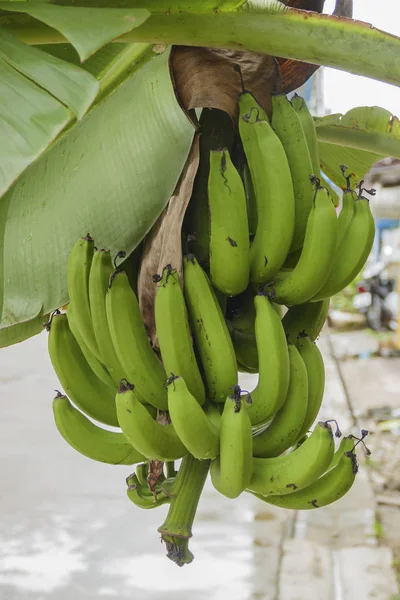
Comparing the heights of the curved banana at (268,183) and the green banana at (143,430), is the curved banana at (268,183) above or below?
above

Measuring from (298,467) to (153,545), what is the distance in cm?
207

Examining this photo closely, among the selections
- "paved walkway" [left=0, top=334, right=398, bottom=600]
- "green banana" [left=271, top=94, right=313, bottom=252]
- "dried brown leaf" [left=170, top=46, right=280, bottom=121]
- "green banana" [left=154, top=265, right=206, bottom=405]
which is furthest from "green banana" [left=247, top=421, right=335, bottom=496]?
"paved walkway" [left=0, top=334, right=398, bottom=600]

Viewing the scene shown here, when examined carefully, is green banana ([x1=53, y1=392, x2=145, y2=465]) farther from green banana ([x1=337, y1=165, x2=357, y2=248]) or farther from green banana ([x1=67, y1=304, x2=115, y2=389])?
green banana ([x1=337, y1=165, x2=357, y2=248])

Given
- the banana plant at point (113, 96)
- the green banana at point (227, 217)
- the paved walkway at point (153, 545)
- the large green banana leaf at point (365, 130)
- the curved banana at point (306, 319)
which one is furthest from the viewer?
the paved walkway at point (153, 545)

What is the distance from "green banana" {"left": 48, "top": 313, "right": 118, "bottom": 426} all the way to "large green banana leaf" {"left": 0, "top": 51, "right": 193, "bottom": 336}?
3 cm

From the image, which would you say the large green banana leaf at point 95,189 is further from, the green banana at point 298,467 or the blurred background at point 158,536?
the blurred background at point 158,536

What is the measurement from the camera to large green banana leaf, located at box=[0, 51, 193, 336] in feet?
2.29

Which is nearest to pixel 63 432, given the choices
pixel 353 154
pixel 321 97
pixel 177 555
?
pixel 177 555

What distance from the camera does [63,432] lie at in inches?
30.4

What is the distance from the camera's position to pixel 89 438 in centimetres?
77

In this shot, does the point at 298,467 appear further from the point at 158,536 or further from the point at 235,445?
the point at 158,536

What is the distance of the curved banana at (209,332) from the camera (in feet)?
2.26

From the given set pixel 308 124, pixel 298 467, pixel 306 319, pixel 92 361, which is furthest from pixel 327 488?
pixel 308 124

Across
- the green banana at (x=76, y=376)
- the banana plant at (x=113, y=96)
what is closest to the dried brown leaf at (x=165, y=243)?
the banana plant at (x=113, y=96)
